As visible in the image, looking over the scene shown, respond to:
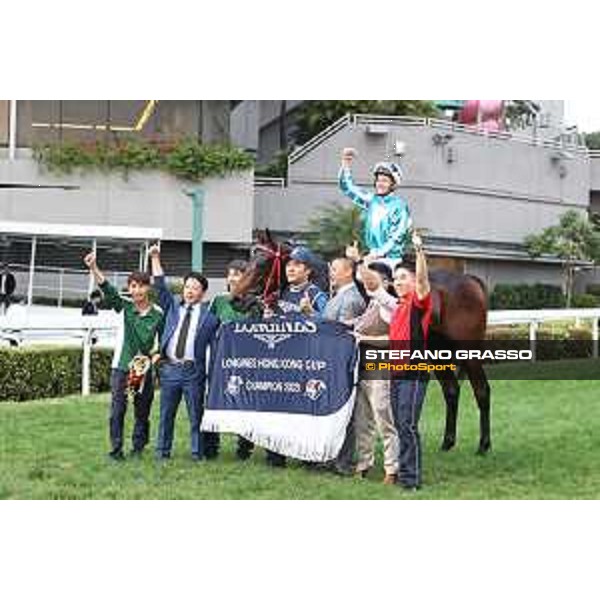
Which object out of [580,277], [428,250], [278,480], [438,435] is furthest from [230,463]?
[580,277]

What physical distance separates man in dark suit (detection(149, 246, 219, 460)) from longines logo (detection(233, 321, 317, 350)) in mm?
257

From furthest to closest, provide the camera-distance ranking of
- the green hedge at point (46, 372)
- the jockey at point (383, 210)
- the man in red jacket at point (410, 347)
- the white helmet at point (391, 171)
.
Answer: the green hedge at point (46, 372) → the white helmet at point (391, 171) → the jockey at point (383, 210) → the man in red jacket at point (410, 347)

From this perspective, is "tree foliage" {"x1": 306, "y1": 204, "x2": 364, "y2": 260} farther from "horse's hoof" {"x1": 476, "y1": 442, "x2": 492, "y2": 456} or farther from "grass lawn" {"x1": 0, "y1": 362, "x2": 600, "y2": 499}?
"horse's hoof" {"x1": 476, "y1": 442, "x2": 492, "y2": 456}

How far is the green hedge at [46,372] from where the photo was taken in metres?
6.82

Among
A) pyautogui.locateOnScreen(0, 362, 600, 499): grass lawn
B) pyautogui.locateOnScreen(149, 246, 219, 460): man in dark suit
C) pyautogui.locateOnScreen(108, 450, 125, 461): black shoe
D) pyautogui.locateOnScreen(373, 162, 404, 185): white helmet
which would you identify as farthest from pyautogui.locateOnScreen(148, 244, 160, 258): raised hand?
pyautogui.locateOnScreen(373, 162, 404, 185): white helmet

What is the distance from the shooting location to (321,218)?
258 inches

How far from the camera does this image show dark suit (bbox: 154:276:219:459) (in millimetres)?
6570

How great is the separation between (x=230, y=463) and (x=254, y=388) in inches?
18.3

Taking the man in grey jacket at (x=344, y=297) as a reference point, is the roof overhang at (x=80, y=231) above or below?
above

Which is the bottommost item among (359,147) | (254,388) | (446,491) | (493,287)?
(446,491)

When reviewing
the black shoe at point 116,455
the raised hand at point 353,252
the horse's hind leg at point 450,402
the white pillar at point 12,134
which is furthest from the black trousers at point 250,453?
the white pillar at point 12,134

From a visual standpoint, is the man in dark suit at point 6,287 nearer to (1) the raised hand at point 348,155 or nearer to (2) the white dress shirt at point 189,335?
(2) the white dress shirt at point 189,335

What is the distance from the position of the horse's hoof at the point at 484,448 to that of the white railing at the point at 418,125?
173 cm

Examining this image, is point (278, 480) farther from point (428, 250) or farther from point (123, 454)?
point (428, 250)
